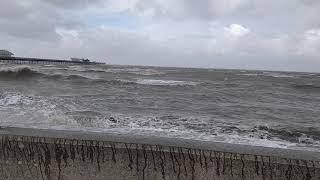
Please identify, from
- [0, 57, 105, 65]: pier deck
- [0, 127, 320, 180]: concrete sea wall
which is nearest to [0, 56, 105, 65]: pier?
[0, 57, 105, 65]: pier deck

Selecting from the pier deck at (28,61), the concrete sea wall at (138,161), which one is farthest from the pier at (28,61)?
the concrete sea wall at (138,161)

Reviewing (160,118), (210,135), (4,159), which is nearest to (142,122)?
(160,118)

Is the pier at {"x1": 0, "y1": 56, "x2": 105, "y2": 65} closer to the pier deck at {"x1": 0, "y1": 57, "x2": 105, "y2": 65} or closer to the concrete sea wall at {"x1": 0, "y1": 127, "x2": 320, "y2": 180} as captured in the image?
the pier deck at {"x1": 0, "y1": 57, "x2": 105, "y2": 65}

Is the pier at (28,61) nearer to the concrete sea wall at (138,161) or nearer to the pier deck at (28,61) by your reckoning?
the pier deck at (28,61)

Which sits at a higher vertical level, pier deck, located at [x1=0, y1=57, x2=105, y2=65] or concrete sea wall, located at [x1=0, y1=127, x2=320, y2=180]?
concrete sea wall, located at [x1=0, y1=127, x2=320, y2=180]

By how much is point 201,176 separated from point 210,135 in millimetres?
5907

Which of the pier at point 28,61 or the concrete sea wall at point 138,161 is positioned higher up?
the concrete sea wall at point 138,161

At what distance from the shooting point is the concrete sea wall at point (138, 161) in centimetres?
311

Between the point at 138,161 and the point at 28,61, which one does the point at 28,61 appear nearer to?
the point at 28,61

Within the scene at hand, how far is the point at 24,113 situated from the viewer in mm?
11383

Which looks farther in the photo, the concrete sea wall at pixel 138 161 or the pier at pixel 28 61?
the pier at pixel 28 61

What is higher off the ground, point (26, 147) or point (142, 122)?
point (26, 147)

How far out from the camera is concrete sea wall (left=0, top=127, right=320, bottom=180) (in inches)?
122

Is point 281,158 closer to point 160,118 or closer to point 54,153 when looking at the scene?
point 54,153
